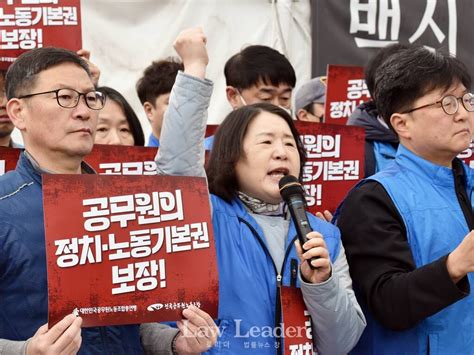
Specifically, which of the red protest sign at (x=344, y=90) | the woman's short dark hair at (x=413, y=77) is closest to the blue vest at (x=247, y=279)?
the woman's short dark hair at (x=413, y=77)

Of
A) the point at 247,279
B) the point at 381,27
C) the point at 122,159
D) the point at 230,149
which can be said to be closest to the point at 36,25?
the point at 122,159

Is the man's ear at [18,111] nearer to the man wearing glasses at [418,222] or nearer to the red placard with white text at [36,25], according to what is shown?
the man wearing glasses at [418,222]

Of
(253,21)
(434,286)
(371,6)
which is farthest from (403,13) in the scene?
(434,286)

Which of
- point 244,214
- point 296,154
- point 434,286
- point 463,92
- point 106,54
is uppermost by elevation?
point 106,54

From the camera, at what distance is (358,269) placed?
279cm

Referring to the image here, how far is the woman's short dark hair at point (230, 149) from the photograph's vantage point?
9.37 feet

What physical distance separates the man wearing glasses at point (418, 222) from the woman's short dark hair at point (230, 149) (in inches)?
12.9

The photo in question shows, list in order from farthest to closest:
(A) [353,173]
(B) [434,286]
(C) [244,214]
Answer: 1. (A) [353,173]
2. (C) [244,214]
3. (B) [434,286]

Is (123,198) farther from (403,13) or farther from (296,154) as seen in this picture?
(403,13)

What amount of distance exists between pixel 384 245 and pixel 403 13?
4.23m

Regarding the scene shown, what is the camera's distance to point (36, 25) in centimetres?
377

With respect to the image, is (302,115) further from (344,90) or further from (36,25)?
(36,25)

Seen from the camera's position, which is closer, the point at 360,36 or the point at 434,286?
the point at 434,286

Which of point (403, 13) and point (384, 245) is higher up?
point (403, 13)
